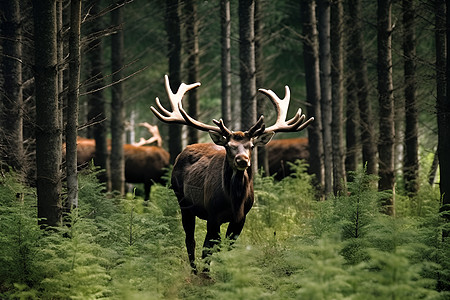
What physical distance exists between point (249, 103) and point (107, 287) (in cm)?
729

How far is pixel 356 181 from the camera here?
25.3ft

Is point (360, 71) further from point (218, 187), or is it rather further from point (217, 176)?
point (218, 187)

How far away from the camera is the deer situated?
8.14 metres

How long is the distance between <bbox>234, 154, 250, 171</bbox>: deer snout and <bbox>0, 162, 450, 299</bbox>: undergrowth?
1.03m

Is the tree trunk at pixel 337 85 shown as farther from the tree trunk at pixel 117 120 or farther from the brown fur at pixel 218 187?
the tree trunk at pixel 117 120

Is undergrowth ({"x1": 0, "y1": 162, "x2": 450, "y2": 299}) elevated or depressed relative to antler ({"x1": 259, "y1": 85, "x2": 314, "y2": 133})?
depressed

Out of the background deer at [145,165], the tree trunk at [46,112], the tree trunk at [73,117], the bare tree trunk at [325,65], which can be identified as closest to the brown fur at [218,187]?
the tree trunk at [73,117]

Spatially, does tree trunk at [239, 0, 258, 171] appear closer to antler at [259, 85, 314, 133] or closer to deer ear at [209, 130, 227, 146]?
antler at [259, 85, 314, 133]

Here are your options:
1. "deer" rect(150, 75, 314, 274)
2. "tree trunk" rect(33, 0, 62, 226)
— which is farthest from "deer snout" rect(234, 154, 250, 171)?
"tree trunk" rect(33, 0, 62, 226)

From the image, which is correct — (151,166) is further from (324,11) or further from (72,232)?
(72,232)

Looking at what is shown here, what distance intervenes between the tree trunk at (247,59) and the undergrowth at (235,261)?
4162mm

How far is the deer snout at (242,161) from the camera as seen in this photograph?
7.77 meters

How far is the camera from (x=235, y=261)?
569 cm

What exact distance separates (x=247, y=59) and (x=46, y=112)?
20.5ft
